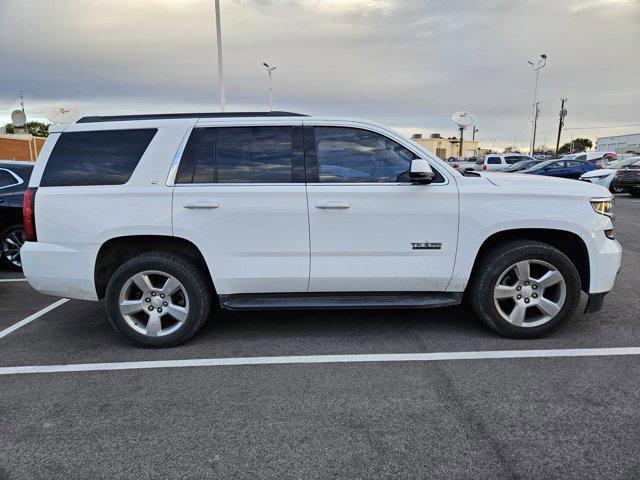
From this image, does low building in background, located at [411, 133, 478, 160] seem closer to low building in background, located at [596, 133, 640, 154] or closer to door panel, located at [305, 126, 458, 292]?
low building in background, located at [596, 133, 640, 154]

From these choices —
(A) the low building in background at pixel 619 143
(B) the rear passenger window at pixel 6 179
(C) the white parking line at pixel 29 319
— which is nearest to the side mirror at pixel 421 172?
(C) the white parking line at pixel 29 319

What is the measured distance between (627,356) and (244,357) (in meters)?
3.05

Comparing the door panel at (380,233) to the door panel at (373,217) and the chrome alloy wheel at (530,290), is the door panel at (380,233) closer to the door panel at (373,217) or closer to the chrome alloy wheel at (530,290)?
the door panel at (373,217)

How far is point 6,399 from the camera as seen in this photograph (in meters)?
3.28

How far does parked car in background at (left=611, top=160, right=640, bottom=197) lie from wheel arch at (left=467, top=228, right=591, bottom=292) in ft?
53.6

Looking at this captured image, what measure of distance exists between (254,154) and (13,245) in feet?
16.7

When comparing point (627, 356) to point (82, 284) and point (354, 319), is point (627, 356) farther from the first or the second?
point (82, 284)

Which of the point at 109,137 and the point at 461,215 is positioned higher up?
the point at 109,137

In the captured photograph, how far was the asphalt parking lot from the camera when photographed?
8.29ft

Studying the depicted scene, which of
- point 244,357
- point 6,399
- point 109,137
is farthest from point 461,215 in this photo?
point 6,399

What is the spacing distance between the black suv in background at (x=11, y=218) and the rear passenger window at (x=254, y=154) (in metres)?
4.68

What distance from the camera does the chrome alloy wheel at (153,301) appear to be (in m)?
4.00

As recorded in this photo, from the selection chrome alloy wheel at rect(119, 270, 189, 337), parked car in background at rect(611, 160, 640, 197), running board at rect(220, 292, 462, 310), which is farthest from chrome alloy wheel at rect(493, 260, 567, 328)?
parked car in background at rect(611, 160, 640, 197)

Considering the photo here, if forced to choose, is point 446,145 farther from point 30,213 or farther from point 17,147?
point 30,213
